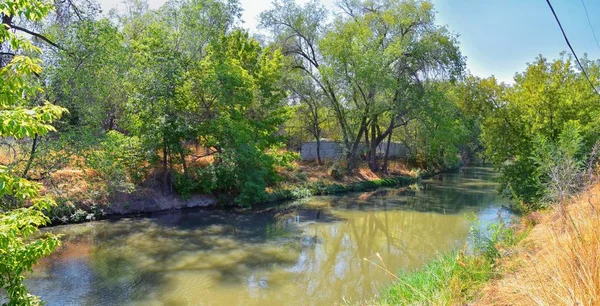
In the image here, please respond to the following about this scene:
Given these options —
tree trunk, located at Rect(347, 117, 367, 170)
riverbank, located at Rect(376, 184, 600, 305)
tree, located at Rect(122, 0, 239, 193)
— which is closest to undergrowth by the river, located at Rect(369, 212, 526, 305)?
riverbank, located at Rect(376, 184, 600, 305)

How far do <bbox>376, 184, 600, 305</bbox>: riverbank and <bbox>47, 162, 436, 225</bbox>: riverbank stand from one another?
27.2 feet

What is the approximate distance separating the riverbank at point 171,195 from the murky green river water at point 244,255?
676 millimetres

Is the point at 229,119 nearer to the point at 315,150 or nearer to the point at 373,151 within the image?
the point at 315,150

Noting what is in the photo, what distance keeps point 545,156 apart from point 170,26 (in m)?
14.8

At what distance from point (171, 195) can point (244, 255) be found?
730cm

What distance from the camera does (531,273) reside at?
3.88m

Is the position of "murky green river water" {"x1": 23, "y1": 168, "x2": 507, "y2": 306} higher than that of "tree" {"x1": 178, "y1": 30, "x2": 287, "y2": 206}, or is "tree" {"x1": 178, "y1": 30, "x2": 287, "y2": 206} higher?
"tree" {"x1": 178, "y1": 30, "x2": 287, "y2": 206}

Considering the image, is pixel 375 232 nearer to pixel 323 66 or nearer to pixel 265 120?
pixel 265 120

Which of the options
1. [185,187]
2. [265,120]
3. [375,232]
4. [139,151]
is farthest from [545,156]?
[139,151]

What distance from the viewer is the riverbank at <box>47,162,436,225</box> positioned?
1288cm

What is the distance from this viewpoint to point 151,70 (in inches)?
598

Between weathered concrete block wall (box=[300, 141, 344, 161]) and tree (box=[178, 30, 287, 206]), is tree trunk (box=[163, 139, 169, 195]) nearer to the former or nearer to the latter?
tree (box=[178, 30, 287, 206])

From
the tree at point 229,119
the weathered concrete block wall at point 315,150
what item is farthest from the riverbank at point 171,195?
the weathered concrete block wall at point 315,150

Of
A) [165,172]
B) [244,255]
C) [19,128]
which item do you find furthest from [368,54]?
[19,128]
